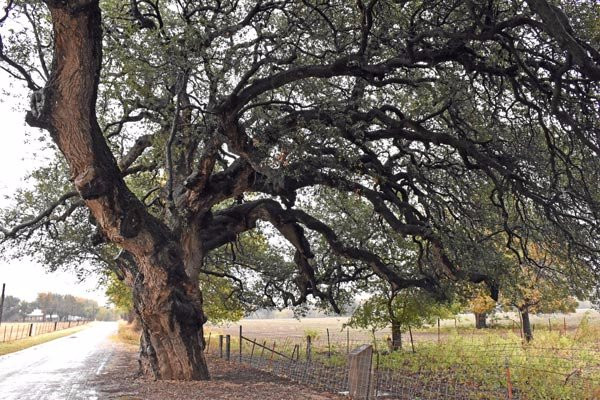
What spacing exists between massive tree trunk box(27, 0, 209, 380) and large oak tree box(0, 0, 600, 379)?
3 centimetres

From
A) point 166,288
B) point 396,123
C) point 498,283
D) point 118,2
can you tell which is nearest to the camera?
point 396,123

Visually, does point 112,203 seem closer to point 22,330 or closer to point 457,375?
point 457,375

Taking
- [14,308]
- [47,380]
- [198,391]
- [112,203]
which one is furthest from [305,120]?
[14,308]

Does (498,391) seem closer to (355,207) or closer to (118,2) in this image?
(355,207)

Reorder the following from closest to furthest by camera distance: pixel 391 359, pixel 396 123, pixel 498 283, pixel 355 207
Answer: pixel 396 123, pixel 498 283, pixel 355 207, pixel 391 359

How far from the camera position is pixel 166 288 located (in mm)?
10570

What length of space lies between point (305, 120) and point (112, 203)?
3987 mm

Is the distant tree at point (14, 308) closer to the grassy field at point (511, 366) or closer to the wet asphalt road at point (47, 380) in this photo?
the wet asphalt road at point (47, 380)

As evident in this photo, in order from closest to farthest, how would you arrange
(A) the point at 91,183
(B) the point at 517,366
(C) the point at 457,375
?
(A) the point at 91,183 < (B) the point at 517,366 < (C) the point at 457,375

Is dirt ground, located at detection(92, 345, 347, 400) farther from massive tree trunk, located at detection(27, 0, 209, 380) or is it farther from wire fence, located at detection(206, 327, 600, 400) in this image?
wire fence, located at detection(206, 327, 600, 400)

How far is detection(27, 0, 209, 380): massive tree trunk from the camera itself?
707 cm

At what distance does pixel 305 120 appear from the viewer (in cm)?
933

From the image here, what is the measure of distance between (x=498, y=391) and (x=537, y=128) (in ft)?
19.5

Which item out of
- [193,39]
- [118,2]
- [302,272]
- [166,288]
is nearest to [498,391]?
[302,272]
